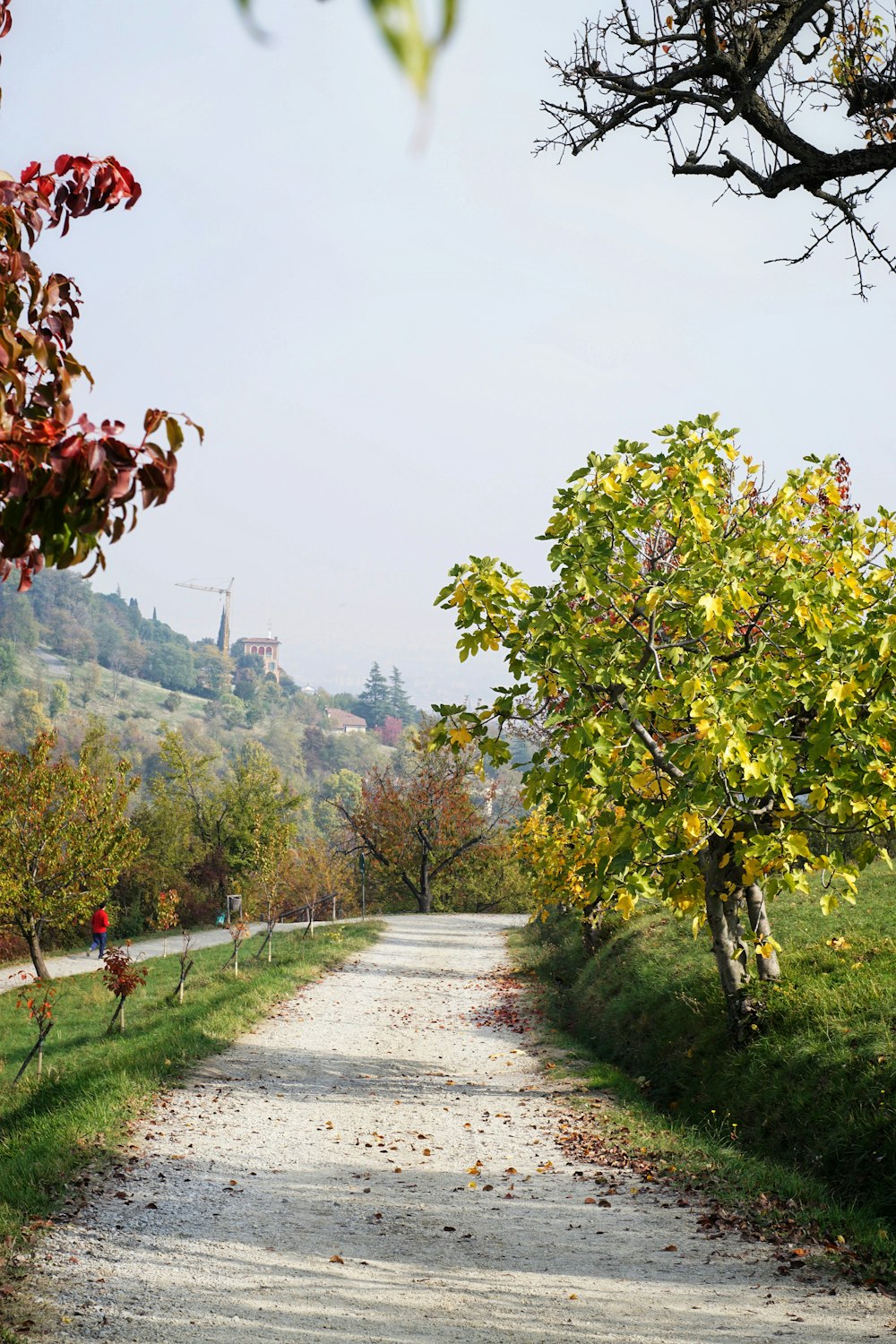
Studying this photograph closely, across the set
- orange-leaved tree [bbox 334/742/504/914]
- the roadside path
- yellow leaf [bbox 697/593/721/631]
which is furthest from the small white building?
yellow leaf [bbox 697/593/721/631]

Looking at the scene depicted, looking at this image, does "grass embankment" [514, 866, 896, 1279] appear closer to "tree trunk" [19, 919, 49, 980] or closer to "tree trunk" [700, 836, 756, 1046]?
"tree trunk" [700, 836, 756, 1046]

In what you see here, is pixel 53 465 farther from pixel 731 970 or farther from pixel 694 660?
pixel 731 970

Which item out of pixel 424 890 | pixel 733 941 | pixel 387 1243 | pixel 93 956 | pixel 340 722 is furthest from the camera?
pixel 340 722

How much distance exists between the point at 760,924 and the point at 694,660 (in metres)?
3.47

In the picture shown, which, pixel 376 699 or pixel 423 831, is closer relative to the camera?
pixel 423 831

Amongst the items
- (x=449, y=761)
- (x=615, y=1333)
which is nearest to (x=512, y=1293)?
(x=615, y=1333)

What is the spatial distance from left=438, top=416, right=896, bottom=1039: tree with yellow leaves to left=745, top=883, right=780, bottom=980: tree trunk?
1321mm

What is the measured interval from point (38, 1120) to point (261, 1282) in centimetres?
360

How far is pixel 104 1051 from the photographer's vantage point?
528 inches

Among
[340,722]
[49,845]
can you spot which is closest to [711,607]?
[49,845]

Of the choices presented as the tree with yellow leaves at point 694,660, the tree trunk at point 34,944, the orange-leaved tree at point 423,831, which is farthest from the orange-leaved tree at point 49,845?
the tree with yellow leaves at point 694,660

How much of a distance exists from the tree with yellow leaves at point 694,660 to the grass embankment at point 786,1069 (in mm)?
1402

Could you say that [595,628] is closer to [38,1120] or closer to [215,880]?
[38,1120]

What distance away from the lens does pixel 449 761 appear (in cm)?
4016
